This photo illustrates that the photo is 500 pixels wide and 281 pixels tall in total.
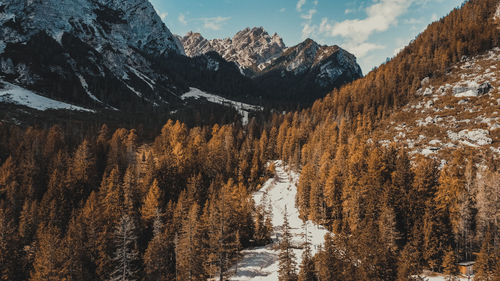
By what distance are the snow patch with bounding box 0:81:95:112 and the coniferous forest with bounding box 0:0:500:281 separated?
79011 millimetres

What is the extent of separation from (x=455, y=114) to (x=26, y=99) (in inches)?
8247

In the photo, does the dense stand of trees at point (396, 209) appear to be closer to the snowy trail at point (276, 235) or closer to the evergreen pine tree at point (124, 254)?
the snowy trail at point (276, 235)

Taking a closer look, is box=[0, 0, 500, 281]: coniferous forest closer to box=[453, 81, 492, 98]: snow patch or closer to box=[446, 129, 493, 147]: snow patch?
box=[446, 129, 493, 147]: snow patch

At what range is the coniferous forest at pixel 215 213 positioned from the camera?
139ft

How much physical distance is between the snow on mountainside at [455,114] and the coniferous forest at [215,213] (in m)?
6.68

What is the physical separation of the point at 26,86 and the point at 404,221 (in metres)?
233

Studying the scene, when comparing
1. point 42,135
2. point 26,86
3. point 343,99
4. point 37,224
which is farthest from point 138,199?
point 26,86

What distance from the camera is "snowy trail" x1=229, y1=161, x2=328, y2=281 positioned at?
5009 centimetres

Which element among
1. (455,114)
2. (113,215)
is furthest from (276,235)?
(455,114)

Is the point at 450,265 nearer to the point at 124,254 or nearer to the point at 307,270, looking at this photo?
the point at 307,270

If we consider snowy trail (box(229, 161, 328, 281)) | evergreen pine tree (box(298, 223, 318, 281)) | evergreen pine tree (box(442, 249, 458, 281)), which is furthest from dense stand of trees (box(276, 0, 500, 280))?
snowy trail (box(229, 161, 328, 281))

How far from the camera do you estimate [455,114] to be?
8362 centimetres

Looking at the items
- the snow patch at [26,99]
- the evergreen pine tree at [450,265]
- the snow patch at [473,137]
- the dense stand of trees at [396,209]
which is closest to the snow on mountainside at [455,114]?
the snow patch at [473,137]

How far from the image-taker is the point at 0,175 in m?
62.7
